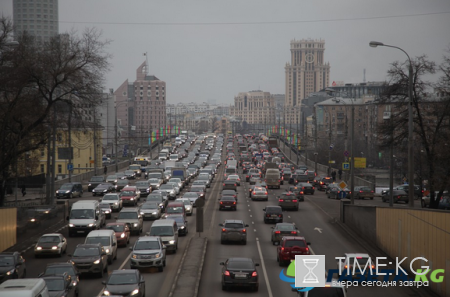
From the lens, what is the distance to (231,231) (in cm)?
3175

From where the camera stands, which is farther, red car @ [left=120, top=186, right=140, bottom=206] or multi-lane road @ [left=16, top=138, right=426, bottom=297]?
red car @ [left=120, top=186, right=140, bottom=206]

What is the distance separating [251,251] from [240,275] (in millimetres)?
9309

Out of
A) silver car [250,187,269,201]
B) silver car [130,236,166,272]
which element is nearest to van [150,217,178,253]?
silver car [130,236,166,272]

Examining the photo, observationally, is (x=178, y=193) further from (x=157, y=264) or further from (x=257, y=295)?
(x=257, y=295)

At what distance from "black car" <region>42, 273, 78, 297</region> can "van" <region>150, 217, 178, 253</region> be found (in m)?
10.1

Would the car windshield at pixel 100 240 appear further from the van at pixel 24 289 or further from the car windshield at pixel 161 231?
the van at pixel 24 289

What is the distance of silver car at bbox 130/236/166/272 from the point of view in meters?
24.1

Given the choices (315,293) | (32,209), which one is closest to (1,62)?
(32,209)

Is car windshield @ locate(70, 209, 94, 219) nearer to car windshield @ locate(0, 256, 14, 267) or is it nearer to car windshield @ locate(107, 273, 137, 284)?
car windshield @ locate(0, 256, 14, 267)

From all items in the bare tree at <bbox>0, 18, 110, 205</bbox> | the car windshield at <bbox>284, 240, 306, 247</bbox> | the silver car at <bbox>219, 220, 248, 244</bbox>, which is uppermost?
the bare tree at <bbox>0, 18, 110, 205</bbox>

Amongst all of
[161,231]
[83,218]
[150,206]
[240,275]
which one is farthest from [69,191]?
[240,275]

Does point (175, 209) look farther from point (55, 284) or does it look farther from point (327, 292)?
point (327, 292)

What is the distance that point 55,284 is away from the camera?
719 inches

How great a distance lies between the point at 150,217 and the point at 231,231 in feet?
35.9
